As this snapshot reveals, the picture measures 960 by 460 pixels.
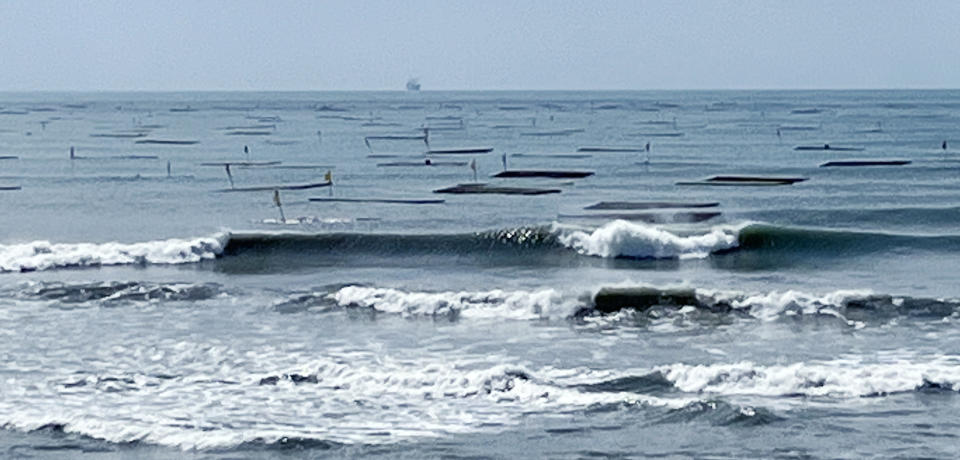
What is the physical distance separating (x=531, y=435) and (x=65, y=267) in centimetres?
1811

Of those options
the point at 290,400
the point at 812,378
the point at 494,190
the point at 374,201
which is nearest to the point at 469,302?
the point at 290,400

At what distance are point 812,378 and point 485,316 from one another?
7.45 metres

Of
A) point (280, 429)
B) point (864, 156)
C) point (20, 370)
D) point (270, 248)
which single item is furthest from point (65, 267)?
point (864, 156)

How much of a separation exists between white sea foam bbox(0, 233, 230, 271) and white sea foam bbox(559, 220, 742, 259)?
8.15 meters

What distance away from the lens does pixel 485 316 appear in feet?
78.6

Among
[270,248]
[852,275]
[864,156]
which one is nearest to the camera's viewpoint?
[852,275]

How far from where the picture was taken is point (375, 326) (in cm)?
2314

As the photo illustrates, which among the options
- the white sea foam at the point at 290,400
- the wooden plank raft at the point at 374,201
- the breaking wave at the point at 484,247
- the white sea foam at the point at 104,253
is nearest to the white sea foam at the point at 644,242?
the breaking wave at the point at 484,247

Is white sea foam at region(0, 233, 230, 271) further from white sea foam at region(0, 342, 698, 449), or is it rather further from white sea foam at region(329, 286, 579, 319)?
white sea foam at region(0, 342, 698, 449)

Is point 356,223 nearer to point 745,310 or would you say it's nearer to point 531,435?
point 745,310

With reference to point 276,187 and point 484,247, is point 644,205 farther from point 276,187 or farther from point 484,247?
point 276,187

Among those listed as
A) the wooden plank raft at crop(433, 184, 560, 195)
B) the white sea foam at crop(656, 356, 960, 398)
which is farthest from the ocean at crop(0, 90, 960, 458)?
the wooden plank raft at crop(433, 184, 560, 195)

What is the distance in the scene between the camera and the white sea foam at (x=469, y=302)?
79.5 ft

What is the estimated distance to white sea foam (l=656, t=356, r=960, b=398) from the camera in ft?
56.4
